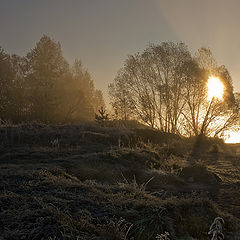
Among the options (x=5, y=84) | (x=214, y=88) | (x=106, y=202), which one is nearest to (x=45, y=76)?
(x=5, y=84)

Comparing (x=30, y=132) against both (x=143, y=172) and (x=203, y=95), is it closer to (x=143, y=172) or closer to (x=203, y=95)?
(x=143, y=172)

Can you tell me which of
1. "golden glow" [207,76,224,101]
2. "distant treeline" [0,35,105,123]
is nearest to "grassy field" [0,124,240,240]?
"golden glow" [207,76,224,101]

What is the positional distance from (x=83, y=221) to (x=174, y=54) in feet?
69.4

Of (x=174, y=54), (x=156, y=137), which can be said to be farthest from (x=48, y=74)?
(x=156, y=137)

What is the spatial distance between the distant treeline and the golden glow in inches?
529

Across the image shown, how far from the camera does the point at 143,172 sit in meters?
7.73

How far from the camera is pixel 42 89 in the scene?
31109 millimetres

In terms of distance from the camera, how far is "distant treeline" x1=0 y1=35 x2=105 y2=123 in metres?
29.9

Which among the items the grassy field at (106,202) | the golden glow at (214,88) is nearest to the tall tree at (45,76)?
the golden glow at (214,88)

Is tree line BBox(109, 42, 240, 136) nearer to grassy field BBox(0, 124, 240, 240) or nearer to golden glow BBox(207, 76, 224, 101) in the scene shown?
golden glow BBox(207, 76, 224, 101)

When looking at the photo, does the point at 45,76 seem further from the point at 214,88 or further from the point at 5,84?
the point at 214,88

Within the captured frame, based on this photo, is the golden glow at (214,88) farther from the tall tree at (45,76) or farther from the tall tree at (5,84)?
the tall tree at (5,84)

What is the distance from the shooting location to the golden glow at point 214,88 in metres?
22.0

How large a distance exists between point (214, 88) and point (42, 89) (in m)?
18.1
